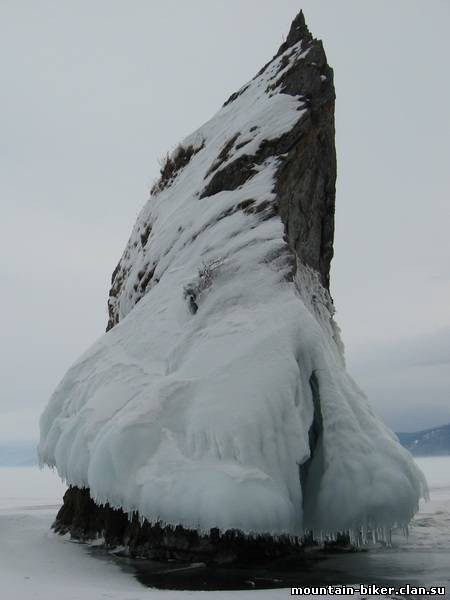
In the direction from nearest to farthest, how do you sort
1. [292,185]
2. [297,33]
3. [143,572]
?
[143,572], [292,185], [297,33]

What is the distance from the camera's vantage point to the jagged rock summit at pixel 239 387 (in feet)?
23.3

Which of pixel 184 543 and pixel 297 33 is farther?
pixel 297 33

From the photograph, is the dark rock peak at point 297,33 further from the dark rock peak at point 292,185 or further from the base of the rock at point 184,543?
the base of the rock at point 184,543

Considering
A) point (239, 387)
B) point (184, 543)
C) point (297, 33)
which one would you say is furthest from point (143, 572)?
point (297, 33)

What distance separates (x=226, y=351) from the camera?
825 cm

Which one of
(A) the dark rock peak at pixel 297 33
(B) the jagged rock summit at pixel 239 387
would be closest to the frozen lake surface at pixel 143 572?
(B) the jagged rock summit at pixel 239 387

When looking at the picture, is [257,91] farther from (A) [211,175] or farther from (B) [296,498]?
(B) [296,498]

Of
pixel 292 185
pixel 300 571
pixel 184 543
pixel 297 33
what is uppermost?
pixel 297 33

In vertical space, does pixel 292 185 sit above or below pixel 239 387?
above

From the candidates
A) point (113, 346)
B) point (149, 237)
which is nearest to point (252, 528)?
point (113, 346)

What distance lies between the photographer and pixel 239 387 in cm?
760

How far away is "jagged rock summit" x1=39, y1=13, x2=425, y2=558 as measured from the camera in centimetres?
710

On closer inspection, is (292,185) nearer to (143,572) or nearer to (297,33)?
(297,33)

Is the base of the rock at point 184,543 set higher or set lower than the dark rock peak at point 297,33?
lower
